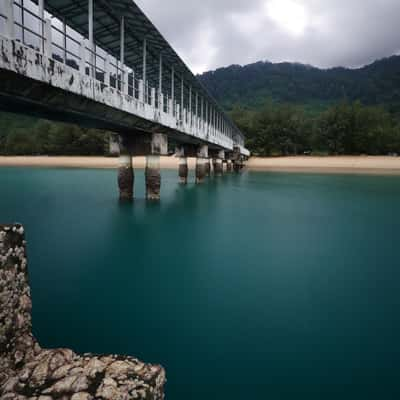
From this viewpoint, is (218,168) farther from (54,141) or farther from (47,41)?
(54,141)

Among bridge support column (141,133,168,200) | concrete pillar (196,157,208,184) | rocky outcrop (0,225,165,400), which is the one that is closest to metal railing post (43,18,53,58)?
rocky outcrop (0,225,165,400)

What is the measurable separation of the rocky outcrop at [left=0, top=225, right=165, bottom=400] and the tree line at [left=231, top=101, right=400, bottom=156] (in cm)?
6423

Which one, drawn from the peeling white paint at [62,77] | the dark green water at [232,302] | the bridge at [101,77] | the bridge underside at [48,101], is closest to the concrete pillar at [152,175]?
the bridge at [101,77]

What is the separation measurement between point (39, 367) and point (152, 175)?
47.6 feet

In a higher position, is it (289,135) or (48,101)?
(289,135)

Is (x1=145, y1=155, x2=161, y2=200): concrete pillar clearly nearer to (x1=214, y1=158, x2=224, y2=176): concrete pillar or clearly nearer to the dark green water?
the dark green water

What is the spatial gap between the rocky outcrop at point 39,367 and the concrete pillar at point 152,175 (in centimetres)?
1367

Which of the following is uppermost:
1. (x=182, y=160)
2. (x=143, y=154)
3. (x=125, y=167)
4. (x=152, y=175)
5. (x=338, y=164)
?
(x=338, y=164)

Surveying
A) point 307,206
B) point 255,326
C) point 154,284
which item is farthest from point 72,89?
point 307,206

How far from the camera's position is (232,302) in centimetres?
579


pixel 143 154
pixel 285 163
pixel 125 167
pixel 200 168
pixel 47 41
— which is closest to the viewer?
pixel 47 41

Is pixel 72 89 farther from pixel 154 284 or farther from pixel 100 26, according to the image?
pixel 100 26

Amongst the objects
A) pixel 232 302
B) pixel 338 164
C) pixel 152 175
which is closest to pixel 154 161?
pixel 152 175

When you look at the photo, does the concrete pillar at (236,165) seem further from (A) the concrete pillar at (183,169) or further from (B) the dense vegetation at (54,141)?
(B) the dense vegetation at (54,141)
